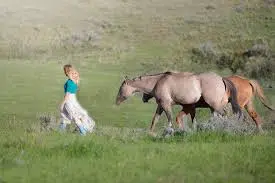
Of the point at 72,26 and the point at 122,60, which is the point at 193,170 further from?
the point at 72,26

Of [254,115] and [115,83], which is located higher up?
[254,115]

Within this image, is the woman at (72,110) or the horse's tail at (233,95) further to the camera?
the horse's tail at (233,95)

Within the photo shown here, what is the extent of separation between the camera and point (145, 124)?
2097cm

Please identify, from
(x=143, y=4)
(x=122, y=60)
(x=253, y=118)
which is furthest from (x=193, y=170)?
(x=143, y=4)

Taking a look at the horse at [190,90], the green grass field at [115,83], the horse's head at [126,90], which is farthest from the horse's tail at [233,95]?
the horse's head at [126,90]

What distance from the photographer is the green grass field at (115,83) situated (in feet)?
31.1

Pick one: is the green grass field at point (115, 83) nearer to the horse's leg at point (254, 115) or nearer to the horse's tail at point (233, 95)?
the horse's leg at point (254, 115)

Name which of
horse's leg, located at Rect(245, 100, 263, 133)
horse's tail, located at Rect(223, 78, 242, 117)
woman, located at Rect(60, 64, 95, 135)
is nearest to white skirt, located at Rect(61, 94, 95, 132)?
woman, located at Rect(60, 64, 95, 135)

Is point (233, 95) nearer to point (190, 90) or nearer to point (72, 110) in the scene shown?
point (190, 90)

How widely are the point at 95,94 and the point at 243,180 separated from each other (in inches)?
714

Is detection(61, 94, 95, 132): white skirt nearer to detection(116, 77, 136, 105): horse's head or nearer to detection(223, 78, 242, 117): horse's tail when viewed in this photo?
detection(116, 77, 136, 105): horse's head

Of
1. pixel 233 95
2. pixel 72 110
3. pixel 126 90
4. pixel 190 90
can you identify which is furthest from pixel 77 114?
pixel 233 95

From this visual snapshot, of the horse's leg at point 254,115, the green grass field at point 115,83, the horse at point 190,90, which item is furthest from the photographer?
the horse's leg at point 254,115

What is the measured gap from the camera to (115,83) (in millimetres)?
29859
